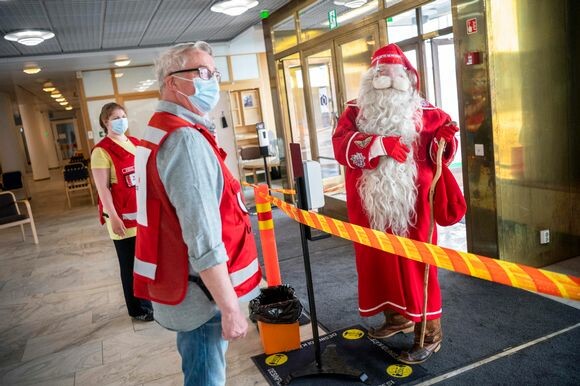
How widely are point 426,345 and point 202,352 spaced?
1.54 m

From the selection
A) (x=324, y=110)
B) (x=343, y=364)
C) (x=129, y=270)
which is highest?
(x=324, y=110)

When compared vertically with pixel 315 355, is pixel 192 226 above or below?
above

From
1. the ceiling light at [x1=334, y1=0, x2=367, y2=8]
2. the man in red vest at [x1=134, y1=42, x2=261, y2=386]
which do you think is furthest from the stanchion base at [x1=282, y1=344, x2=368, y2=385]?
the ceiling light at [x1=334, y1=0, x2=367, y2=8]

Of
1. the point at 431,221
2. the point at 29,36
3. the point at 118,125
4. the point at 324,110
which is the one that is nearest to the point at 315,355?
the point at 431,221

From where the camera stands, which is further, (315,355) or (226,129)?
(226,129)

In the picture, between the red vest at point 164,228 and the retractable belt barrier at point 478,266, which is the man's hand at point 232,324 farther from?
the retractable belt barrier at point 478,266

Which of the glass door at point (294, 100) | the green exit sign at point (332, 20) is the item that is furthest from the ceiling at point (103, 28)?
the green exit sign at point (332, 20)

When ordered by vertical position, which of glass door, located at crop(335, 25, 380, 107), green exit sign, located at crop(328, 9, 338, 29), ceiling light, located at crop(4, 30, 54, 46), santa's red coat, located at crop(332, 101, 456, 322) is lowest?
santa's red coat, located at crop(332, 101, 456, 322)

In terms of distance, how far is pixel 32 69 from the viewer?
934 cm

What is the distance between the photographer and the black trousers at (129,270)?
3.38 meters

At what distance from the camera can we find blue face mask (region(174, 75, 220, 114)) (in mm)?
1532

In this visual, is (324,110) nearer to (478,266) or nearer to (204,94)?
(204,94)

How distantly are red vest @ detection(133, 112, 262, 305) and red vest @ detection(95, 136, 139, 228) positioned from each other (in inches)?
70.4

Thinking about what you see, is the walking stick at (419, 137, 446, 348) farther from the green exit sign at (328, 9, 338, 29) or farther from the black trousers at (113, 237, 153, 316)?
the green exit sign at (328, 9, 338, 29)
